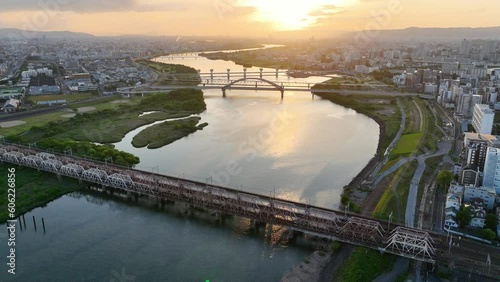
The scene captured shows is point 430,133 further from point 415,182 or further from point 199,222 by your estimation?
point 199,222

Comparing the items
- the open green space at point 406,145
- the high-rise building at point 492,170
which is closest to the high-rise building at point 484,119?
the open green space at point 406,145

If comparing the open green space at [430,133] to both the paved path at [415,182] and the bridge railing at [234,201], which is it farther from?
the bridge railing at [234,201]

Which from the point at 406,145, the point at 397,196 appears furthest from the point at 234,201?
the point at 406,145

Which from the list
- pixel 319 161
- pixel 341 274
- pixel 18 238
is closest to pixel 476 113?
pixel 319 161

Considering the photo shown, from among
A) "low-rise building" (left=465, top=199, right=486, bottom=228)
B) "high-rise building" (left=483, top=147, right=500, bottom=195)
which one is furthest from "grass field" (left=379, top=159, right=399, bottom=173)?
"low-rise building" (left=465, top=199, right=486, bottom=228)

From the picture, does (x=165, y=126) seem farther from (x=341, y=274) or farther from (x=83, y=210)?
(x=341, y=274)
